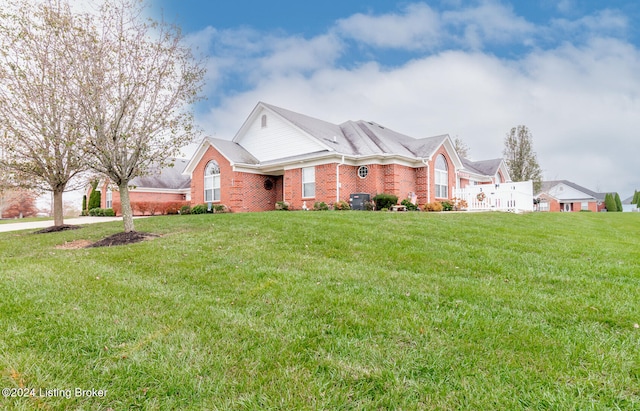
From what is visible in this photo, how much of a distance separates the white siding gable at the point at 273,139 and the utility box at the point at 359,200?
3193mm

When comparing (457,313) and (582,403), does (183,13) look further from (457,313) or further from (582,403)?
(582,403)

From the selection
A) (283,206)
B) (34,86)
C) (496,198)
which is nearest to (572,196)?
(496,198)

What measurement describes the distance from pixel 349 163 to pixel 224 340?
52.2ft

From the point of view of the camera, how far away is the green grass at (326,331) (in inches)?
90.7

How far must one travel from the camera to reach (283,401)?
2.20 m

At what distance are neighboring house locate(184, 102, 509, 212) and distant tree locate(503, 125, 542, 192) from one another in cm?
2038

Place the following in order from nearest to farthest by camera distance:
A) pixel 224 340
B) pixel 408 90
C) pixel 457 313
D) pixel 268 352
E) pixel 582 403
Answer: pixel 582 403, pixel 268 352, pixel 224 340, pixel 457 313, pixel 408 90

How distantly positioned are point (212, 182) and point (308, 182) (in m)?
6.73

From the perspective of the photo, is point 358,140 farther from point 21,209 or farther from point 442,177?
point 21,209

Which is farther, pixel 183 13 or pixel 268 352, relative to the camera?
pixel 183 13

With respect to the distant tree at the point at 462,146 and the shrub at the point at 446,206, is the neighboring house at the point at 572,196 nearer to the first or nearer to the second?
the distant tree at the point at 462,146

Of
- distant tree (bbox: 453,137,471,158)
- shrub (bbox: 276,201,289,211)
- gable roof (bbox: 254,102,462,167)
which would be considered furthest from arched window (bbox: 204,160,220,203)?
distant tree (bbox: 453,137,471,158)

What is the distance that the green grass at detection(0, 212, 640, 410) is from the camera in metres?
2.30

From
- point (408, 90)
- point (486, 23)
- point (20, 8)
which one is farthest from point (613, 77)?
point (20, 8)
